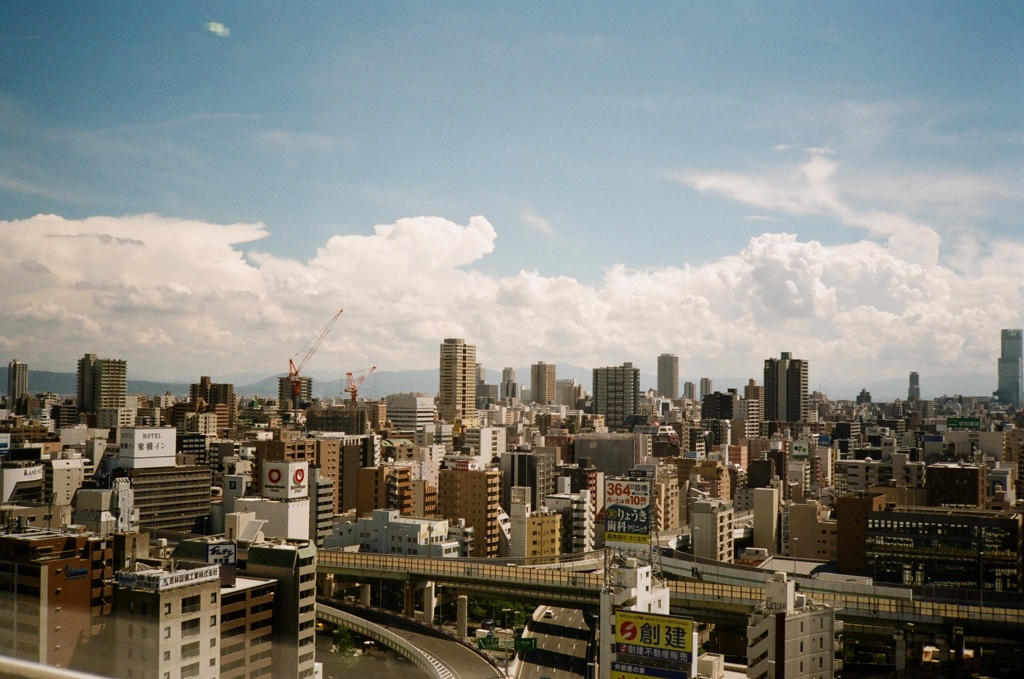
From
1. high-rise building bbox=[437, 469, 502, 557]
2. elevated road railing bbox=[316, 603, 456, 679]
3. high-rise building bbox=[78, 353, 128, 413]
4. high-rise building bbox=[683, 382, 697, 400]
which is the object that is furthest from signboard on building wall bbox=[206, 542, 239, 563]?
high-rise building bbox=[683, 382, 697, 400]

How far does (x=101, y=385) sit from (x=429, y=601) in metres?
4.32

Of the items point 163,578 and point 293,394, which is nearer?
point 163,578

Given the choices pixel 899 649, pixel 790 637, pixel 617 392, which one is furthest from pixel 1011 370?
pixel 617 392

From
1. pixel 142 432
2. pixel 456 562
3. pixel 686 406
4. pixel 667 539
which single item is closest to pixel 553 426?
pixel 686 406

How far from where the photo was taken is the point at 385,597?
8406mm

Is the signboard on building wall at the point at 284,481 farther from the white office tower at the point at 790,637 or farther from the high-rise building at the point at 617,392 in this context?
the high-rise building at the point at 617,392

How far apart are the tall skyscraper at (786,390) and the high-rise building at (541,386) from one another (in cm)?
1016

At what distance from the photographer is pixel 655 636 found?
3.75 m

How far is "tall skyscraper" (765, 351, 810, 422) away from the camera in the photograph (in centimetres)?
2522

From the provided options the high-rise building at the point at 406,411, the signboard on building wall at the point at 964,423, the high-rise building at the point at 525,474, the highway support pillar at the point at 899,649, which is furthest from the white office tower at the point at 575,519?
the high-rise building at the point at 406,411

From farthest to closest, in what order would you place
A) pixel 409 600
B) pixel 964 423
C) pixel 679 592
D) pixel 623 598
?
pixel 964 423, pixel 409 600, pixel 679 592, pixel 623 598

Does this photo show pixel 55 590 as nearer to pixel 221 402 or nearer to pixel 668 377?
pixel 221 402

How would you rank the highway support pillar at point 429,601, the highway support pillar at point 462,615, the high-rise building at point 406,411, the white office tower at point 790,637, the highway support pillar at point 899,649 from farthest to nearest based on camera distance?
the high-rise building at point 406,411, the highway support pillar at point 429,601, the highway support pillar at point 462,615, the highway support pillar at point 899,649, the white office tower at point 790,637

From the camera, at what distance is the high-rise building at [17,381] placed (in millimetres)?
4489
